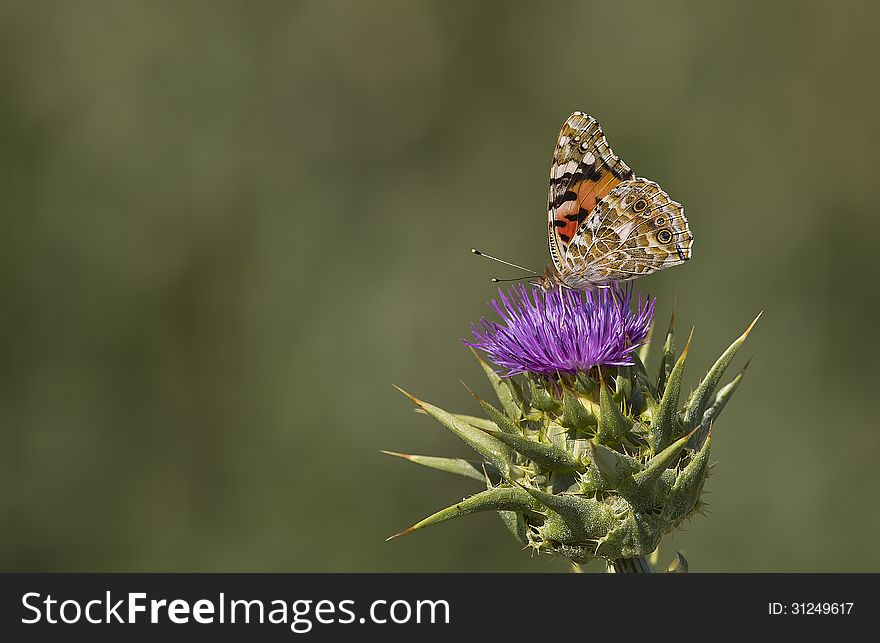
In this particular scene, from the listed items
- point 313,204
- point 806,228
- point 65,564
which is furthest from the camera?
point 313,204

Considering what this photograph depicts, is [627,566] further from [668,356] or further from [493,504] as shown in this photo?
[668,356]

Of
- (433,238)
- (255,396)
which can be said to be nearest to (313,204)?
(433,238)

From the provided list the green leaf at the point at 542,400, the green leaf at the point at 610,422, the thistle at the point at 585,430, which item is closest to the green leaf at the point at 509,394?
the thistle at the point at 585,430

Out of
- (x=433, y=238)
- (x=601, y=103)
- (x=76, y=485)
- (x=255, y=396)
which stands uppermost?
(x=601, y=103)

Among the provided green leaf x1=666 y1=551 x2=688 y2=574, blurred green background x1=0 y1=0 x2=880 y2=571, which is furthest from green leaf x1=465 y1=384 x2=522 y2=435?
blurred green background x1=0 y1=0 x2=880 y2=571

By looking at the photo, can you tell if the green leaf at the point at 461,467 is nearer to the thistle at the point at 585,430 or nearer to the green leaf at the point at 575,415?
the thistle at the point at 585,430

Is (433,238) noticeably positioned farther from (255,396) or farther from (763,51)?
(763,51)
